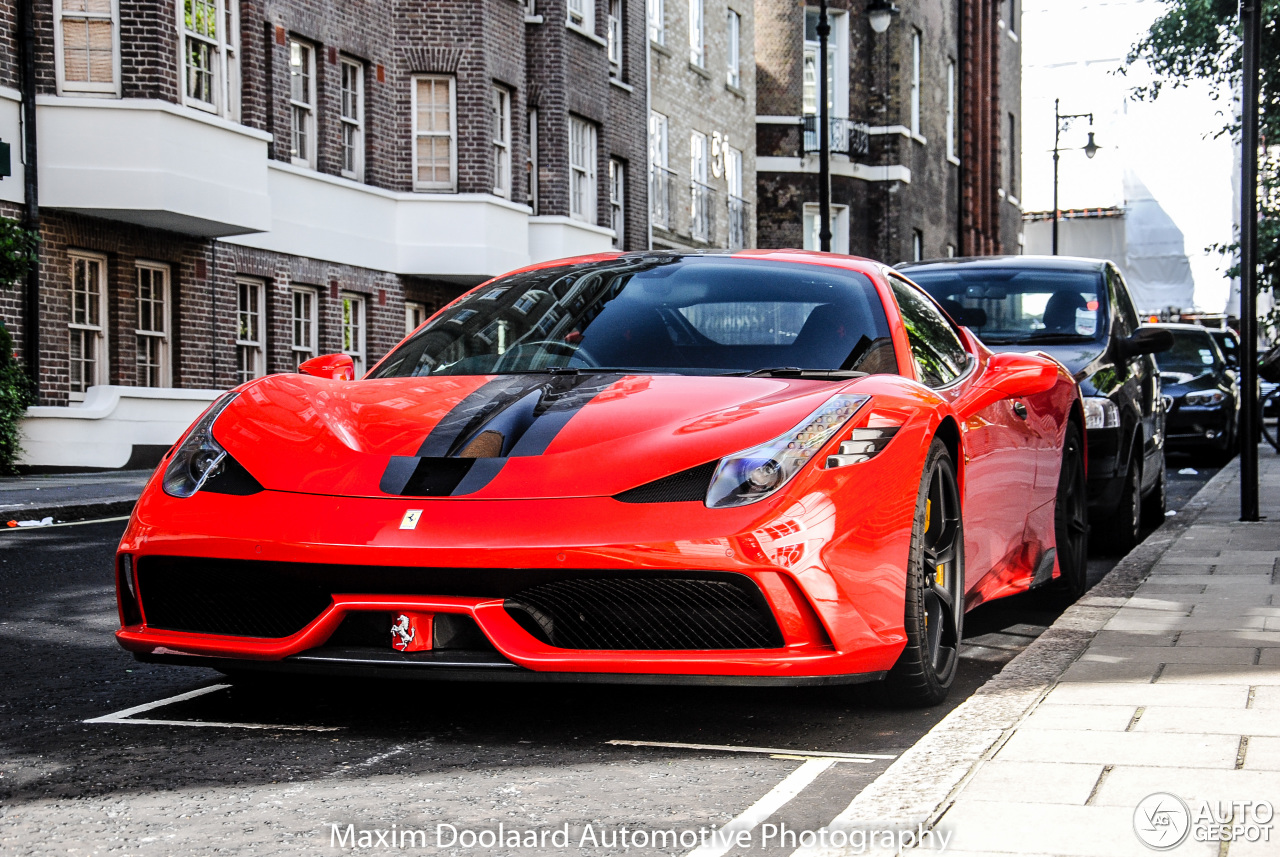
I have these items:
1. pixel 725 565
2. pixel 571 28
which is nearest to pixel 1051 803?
pixel 725 565

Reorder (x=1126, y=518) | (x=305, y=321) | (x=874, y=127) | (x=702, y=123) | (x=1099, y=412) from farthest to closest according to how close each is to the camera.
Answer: (x=874, y=127) → (x=702, y=123) → (x=305, y=321) → (x=1126, y=518) → (x=1099, y=412)

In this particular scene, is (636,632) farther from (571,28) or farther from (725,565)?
(571,28)

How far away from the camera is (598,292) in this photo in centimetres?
576

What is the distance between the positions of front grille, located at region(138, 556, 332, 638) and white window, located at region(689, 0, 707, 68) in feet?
115

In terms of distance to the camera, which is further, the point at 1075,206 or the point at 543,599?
the point at 1075,206

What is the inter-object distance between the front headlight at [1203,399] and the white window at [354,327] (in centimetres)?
1188

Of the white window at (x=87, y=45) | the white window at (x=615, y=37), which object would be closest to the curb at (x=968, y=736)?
the white window at (x=87, y=45)

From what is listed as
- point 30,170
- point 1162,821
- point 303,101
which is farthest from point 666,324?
point 303,101

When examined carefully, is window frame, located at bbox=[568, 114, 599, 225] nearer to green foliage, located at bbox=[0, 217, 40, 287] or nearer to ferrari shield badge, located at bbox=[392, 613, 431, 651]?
green foliage, located at bbox=[0, 217, 40, 287]

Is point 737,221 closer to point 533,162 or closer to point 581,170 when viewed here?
point 581,170

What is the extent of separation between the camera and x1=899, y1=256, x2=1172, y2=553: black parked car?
9289mm

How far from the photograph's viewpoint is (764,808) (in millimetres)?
3787

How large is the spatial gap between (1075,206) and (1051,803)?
63656mm

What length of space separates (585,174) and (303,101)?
845cm
